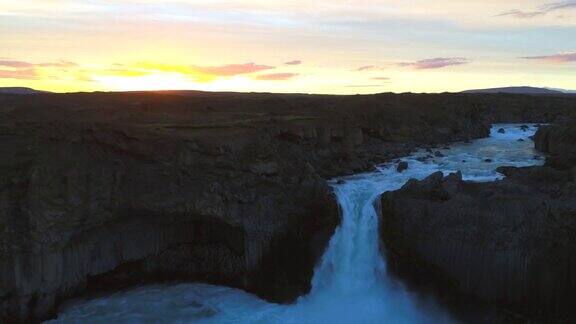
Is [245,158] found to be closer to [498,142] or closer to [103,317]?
[103,317]

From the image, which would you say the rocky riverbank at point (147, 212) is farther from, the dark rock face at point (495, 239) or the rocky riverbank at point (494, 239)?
the dark rock face at point (495, 239)

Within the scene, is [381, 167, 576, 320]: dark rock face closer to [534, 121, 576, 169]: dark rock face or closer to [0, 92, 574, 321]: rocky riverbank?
[0, 92, 574, 321]: rocky riverbank

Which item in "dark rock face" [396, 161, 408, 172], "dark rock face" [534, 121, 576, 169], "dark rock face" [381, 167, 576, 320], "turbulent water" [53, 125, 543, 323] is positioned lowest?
"turbulent water" [53, 125, 543, 323]

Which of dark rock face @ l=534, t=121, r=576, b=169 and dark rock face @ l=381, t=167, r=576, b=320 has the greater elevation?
dark rock face @ l=534, t=121, r=576, b=169

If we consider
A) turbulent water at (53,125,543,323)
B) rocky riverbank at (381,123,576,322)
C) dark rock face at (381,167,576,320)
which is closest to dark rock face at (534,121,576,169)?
rocky riverbank at (381,123,576,322)

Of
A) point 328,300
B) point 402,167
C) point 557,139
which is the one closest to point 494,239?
point 328,300

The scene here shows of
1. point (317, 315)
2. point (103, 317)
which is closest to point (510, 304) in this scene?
point (317, 315)
